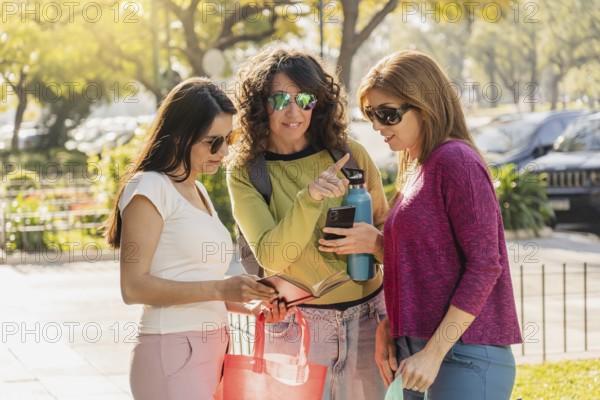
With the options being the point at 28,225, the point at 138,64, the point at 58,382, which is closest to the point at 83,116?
the point at 138,64

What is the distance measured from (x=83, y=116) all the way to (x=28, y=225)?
91.6 feet

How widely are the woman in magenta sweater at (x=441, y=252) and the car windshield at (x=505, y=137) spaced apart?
47.7ft

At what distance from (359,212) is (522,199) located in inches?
471

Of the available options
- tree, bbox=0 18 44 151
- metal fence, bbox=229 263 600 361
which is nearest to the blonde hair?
metal fence, bbox=229 263 600 361

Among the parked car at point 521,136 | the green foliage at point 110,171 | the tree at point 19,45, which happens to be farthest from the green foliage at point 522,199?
the tree at point 19,45

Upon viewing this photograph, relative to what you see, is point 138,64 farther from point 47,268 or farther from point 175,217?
point 175,217

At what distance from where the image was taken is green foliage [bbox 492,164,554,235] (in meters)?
15.1

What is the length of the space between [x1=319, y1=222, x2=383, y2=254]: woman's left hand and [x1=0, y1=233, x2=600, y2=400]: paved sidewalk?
3.69 meters

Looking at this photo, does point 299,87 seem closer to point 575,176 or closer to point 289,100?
point 289,100

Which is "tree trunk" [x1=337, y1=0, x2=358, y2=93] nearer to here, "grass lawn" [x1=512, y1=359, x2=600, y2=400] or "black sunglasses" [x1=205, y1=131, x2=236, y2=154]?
"grass lawn" [x1=512, y1=359, x2=600, y2=400]

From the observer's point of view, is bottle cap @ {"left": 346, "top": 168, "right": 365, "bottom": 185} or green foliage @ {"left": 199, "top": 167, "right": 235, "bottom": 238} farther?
green foliage @ {"left": 199, "top": 167, "right": 235, "bottom": 238}

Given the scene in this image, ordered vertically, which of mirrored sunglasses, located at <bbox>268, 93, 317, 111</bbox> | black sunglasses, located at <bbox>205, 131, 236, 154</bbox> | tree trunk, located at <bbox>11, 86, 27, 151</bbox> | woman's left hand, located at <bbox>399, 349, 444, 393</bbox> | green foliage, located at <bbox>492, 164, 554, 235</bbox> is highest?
mirrored sunglasses, located at <bbox>268, 93, 317, 111</bbox>

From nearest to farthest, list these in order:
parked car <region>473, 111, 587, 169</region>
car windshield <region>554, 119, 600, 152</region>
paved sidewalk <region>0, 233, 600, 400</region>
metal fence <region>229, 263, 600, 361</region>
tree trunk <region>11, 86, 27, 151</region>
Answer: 1. paved sidewalk <region>0, 233, 600, 400</region>
2. metal fence <region>229, 263, 600, 361</region>
3. car windshield <region>554, 119, 600, 152</region>
4. parked car <region>473, 111, 587, 169</region>
5. tree trunk <region>11, 86, 27, 151</region>

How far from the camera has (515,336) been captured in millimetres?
3285
